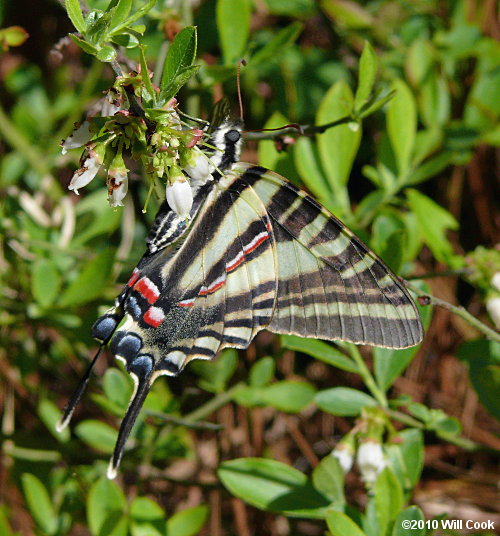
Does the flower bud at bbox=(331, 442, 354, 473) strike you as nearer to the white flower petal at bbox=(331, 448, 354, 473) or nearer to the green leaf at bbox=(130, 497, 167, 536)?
the white flower petal at bbox=(331, 448, 354, 473)

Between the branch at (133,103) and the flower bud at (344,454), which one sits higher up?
the branch at (133,103)

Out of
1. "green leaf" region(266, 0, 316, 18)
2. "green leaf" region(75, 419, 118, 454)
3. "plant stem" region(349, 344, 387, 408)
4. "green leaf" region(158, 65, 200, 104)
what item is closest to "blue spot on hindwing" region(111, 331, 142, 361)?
"green leaf" region(75, 419, 118, 454)

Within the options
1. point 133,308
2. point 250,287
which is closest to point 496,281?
point 250,287

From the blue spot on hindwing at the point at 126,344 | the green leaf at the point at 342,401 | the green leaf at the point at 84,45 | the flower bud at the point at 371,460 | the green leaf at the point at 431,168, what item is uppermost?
the green leaf at the point at 84,45

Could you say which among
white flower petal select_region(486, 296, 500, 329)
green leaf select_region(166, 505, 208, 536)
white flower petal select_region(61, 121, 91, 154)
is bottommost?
green leaf select_region(166, 505, 208, 536)

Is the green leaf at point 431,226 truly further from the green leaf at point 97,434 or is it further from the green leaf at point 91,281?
the green leaf at point 97,434

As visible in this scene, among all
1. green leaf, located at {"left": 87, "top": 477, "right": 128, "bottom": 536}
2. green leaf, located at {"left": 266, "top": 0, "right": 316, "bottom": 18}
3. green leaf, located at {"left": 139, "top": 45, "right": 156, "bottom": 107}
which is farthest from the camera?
green leaf, located at {"left": 266, "top": 0, "right": 316, "bottom": 18}

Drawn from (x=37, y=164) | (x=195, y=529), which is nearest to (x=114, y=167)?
(x=195, y=529)

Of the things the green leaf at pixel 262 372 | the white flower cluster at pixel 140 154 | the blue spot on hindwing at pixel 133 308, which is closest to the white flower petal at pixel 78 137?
the white flower cluster at pixel 140 154
